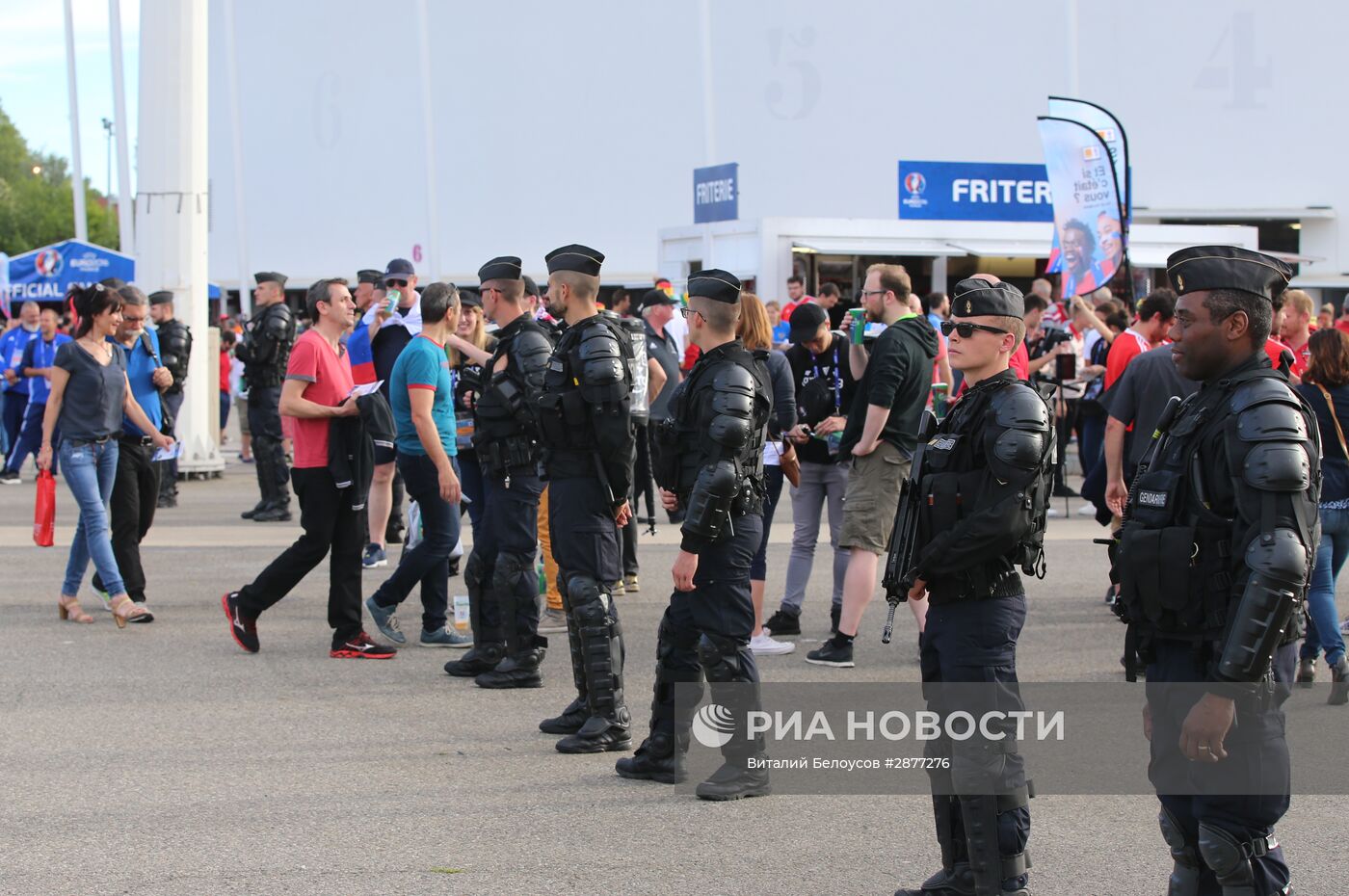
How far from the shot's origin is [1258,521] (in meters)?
3.35

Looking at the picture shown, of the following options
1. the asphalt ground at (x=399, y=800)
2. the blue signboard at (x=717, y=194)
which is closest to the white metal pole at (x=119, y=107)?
the blue signboard at (x=717, y=194)

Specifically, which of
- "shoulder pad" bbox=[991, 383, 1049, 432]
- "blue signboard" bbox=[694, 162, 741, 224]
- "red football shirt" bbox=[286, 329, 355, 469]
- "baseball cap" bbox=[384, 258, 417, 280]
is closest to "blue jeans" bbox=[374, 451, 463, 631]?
"red football shirt" bbox=[286, 329, 355, 469]

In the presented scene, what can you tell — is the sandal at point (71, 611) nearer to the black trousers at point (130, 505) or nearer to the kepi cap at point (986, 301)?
the black trousers at point (130, 505)

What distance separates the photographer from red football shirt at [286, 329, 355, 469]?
302 inches

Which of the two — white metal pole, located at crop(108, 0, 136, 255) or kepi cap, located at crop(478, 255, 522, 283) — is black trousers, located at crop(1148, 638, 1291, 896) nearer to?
kepi cap, located at crop(478, 255, 522, 283)

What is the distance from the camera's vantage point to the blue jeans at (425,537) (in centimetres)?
792

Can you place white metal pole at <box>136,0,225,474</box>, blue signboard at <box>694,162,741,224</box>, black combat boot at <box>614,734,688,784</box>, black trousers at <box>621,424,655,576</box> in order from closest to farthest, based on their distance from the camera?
black combat boot at <box>614,734,688,784</box>, black trousers at <box>621,424,655,576</box>, white metal pole at <box>136,0,225,474</box>, blue signboard at <box>694,162,741,224</box>

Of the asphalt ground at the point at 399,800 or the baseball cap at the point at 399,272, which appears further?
the baseball cap at the point at 399,272

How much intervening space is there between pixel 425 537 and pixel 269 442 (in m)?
5.43

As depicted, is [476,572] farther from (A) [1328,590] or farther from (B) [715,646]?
(A) [1328,590]

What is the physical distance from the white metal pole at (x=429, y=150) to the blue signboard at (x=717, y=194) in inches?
576

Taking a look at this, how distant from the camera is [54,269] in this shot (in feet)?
87.4

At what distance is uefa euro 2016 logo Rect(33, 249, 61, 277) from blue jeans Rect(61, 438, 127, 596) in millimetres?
19987

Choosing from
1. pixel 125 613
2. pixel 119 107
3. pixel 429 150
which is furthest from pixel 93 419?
pixel 429 150
